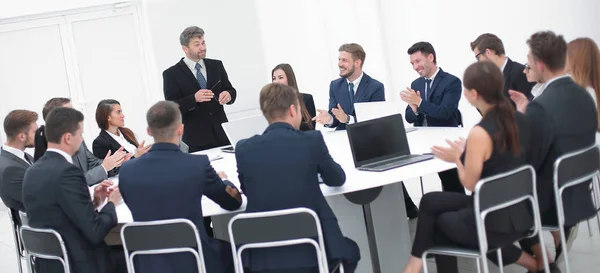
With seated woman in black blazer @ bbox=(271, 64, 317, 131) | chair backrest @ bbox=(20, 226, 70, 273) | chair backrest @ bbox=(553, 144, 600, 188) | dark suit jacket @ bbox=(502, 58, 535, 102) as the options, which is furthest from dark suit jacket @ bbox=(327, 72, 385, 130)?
chair backrest @ bbox=(20, 226, 70, 273)

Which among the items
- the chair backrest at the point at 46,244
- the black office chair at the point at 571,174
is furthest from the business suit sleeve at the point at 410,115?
the chair backrest at the point at 46,244

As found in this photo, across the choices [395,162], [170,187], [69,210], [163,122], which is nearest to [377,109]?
[395,162]

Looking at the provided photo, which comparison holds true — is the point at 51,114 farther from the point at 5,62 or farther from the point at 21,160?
the point at 5,62

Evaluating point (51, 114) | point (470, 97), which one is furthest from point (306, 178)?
point (51, 114)

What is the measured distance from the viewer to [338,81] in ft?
20.0

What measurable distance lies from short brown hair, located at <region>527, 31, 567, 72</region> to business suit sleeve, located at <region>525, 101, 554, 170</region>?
0.25 m

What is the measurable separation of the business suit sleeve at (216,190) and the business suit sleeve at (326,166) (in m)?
0.46

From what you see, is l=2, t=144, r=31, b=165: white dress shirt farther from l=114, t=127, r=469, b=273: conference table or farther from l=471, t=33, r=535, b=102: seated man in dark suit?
l=471, t=33, r=535, b=102: seated man in dark suit

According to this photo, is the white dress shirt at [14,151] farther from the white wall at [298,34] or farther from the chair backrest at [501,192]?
the white wall at [298,34]

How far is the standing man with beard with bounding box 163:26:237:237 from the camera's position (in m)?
6.14

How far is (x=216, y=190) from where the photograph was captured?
340 cm

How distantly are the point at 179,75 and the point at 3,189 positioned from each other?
2182 mm

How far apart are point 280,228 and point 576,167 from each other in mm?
1486

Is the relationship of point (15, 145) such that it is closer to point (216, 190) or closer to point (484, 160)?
point (216, 190)
